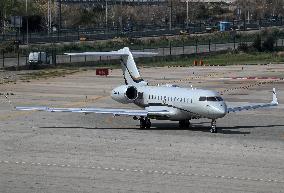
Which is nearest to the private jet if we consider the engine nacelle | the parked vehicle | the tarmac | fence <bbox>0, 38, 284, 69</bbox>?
the engine nacelle

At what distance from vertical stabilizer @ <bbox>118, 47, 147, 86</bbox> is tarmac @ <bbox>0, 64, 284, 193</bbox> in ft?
8.89

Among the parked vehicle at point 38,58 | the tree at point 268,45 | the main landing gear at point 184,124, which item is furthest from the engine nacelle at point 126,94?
the tree at point 268,45

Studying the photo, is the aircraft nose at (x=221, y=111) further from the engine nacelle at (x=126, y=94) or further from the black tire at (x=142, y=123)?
the engine nacelle at (x=126, y=94)

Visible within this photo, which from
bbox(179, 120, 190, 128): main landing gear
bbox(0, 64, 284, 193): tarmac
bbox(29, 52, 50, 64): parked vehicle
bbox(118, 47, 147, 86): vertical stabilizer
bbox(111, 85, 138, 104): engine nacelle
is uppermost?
bbox(118, 47, 147, 86): vertical stabilizer

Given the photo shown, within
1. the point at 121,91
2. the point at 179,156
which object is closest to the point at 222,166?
the point at 179,156

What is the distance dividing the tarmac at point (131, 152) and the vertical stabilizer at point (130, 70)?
271 centimetres

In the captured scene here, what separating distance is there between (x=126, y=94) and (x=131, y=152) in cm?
1059

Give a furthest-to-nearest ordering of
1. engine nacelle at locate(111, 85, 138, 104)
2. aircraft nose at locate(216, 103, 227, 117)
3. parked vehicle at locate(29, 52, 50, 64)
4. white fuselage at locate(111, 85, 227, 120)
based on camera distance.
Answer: parked vehicle at locate(29, 52, 50, 64) < engine nacelle at locate(111, 85, 138, 104) < white fuselage at locate(111, 85, 227, 120) < aircraft nose at locate(216, 103, 227, 117)

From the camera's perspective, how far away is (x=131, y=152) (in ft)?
133

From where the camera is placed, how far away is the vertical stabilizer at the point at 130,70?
173ft

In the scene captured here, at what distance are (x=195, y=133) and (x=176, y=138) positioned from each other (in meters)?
2.44

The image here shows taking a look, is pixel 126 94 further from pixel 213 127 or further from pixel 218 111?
pixel 218 111

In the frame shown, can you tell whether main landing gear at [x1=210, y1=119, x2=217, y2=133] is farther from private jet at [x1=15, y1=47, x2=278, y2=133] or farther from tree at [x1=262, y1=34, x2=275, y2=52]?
tree at [x1=262, y1=34, x2=275, y2=52]

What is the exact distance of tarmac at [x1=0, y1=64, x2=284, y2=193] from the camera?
3247cm
